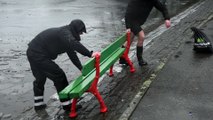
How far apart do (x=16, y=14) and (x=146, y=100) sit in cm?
1289

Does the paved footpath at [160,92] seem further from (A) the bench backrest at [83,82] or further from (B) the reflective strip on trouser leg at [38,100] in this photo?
(A) the bench backrest at [83,82]

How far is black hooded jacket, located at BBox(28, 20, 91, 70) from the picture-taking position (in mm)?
5504

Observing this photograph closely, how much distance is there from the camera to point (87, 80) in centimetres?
554

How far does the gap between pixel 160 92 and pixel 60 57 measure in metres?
3.88

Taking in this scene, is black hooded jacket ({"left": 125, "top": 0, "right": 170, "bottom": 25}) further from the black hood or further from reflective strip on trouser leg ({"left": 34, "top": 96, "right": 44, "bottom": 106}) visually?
reflective strip on trouser leg ({"left": 34, "top": 96, "right": 44, "bottom": 106})

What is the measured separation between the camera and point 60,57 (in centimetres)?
968

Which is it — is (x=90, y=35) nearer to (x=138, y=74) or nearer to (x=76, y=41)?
(x=138, y=74)

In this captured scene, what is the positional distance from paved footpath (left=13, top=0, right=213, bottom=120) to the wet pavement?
0.06ft

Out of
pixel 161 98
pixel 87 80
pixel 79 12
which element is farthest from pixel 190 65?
pixel 79 12

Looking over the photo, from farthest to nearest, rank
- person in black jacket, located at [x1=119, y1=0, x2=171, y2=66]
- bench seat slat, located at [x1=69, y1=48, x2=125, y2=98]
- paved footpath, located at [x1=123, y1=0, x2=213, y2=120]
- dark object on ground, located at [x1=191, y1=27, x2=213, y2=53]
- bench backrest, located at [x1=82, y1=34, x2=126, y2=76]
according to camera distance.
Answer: dark object on ground, located at [x1=191, y1=27, x2=213, y2=53] → person in black jacket, located at [x1=119, y1=0, x2=171, y2=66] → paved footpath, located at [x1=123, y1=0, x2=213, y2=120] → bench backrest, located at [x1=82, y1=34, x2=126, y2=76] → bench seat slat, located at [x1=69, y1=48, x2=125, y2=98]

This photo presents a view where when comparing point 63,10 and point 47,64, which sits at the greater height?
point 47,64

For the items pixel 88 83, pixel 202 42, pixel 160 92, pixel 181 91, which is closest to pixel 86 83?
pixel 88 83

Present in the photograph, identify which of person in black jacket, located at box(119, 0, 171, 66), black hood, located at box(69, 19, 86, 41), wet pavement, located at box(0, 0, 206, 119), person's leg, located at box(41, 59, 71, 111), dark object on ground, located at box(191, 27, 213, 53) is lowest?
wet pavement, located at box(0, 0, 206, 119)

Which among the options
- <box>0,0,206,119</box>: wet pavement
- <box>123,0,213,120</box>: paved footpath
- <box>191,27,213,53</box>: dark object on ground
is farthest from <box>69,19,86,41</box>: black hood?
<box>191,27,213,53</box>: dark object on ground
